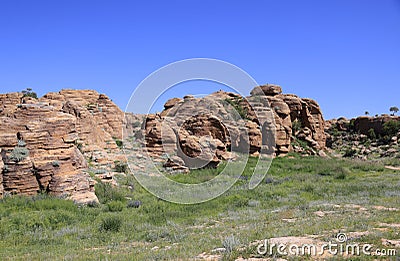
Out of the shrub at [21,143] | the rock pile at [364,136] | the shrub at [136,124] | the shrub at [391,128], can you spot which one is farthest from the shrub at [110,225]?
the shrub at [391,128]

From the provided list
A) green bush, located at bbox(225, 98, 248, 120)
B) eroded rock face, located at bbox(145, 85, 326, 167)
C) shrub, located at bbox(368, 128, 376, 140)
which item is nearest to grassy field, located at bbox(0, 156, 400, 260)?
eroded rock face, located at bbox(145, 85, 326, 167)

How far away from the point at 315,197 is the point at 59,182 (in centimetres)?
1048

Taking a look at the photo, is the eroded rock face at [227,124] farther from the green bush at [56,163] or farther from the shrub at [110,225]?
the shrub at [110,225]

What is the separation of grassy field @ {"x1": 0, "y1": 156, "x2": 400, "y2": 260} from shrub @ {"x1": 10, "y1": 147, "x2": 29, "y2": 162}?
1649 mm

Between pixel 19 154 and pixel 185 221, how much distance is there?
675 centimetres

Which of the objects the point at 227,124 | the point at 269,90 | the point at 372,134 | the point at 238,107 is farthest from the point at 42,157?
the point at 372,134

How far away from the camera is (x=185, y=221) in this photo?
10.7 m

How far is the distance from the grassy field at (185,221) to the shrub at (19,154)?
1.65 meters

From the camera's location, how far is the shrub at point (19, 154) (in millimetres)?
12312

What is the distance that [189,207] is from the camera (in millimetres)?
12766

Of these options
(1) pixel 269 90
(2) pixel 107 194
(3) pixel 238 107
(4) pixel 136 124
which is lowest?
(2) pixel 107 194

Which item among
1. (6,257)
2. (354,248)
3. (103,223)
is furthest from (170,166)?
(354,248)

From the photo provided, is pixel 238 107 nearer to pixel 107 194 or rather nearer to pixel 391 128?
pixel 107 194

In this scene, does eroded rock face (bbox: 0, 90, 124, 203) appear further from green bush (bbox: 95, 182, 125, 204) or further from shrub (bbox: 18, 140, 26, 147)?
green bush (bbox: 95, 182, 125, 204)
